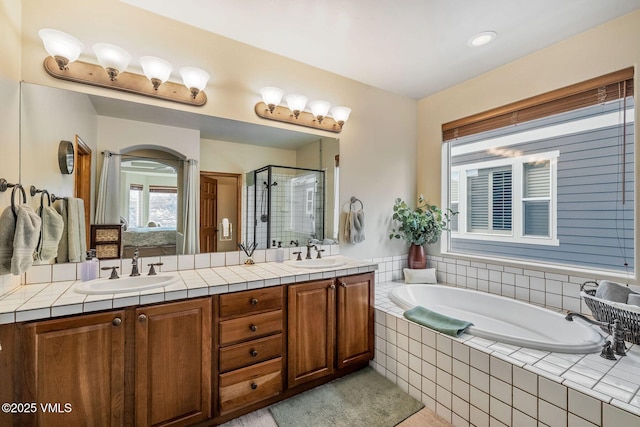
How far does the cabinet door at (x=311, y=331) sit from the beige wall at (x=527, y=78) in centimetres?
193

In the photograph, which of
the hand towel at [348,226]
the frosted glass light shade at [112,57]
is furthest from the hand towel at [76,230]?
the hand towel at [348,226]

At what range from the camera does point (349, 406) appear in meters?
1.82

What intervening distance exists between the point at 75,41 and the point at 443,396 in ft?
10.2

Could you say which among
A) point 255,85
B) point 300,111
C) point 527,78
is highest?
point 527,78

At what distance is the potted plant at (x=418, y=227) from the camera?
2.96m

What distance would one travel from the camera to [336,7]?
1787mm

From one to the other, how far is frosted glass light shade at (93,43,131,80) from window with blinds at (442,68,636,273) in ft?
9.75

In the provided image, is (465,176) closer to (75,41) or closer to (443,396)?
(443,396)

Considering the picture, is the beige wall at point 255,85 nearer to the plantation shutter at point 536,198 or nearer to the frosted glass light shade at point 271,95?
the frosted glass light shade at point 271,95

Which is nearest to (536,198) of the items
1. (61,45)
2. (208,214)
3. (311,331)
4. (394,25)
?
(394,25)

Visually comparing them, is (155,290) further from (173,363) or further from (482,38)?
(482,38)

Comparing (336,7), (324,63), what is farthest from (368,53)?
(336,7)

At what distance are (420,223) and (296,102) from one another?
179 cm

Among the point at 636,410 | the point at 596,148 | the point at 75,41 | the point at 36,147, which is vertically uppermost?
the point at 75,41
